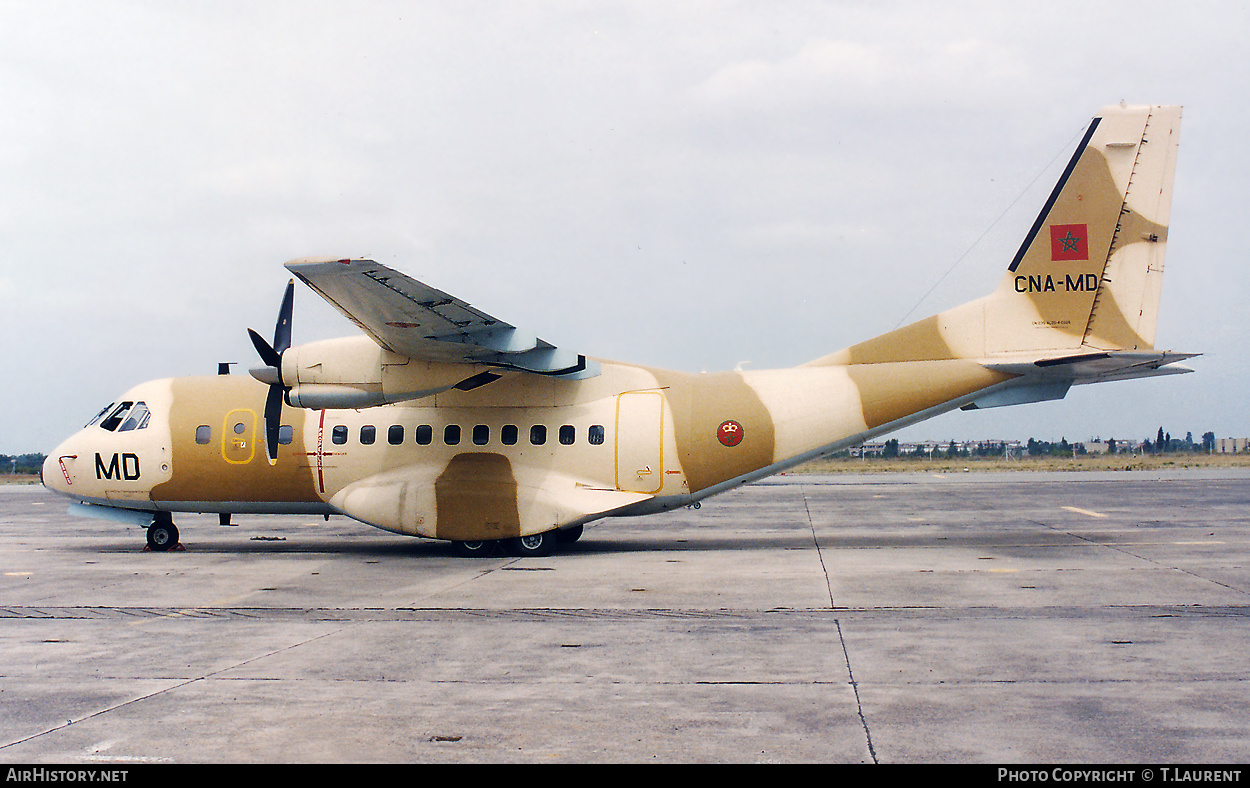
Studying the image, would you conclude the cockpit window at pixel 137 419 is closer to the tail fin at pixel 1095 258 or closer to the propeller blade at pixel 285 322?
the propeller blade at pixel 285 322

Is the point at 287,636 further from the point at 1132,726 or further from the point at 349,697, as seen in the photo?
the point at 1132,726

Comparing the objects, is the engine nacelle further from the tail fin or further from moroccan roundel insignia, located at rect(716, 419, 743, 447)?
the tail fin

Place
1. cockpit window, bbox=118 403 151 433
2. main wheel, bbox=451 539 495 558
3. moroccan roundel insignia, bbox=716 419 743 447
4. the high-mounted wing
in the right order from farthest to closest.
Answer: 1. cockpit window, bbox=118 403 151 433
2. main wheel, bbox=451 539 495 558
3. moroccan roundel insignia, bbox=716 419 743 447
4. the high-mounted wing

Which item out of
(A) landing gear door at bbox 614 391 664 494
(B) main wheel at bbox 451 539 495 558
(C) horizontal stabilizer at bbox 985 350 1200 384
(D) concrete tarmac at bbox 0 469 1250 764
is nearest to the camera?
(D) concrete tarmac at bbox 0 469 1250 764

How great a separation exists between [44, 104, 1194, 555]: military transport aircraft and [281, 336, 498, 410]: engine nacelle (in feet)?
0.09

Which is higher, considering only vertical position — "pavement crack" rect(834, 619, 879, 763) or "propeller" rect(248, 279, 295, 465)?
"propeller" rect(248, 279, 295, 465)

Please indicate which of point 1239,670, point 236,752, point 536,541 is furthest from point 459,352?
point 1239,670

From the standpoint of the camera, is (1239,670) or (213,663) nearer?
(1239,670)

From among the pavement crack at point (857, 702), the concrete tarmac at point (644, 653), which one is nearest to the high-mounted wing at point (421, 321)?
the concrete tarmac at point (644, 653)

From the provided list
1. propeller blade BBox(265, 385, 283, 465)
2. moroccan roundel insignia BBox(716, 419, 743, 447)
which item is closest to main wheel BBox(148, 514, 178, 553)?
propeller blade BBox(265, 385, 283, 465)

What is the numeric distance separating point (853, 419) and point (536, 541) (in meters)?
6.46

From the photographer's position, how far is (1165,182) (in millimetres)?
17703

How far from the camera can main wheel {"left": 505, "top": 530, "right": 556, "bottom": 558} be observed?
62.7 ft

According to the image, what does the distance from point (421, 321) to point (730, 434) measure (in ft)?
20.2
